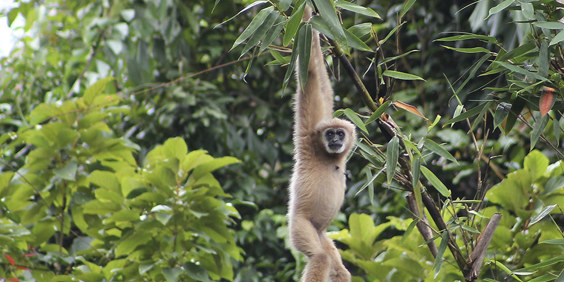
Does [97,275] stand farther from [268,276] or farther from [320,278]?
[268,276]

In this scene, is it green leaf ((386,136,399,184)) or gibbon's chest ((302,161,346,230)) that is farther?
gibbon's chest ((302,161,346,230))

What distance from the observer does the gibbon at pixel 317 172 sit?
3479 mm

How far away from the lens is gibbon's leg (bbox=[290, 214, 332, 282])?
132 inches

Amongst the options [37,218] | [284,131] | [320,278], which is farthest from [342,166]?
[284,131]

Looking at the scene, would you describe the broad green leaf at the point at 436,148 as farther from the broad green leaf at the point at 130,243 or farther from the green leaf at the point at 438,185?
the broad green leaf at the point at 130,243

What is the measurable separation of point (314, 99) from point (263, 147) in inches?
128

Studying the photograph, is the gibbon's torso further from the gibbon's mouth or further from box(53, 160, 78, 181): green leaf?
box(53, 160, 78, 181): green leaf

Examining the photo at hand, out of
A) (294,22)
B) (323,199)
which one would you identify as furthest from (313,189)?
(294,22)

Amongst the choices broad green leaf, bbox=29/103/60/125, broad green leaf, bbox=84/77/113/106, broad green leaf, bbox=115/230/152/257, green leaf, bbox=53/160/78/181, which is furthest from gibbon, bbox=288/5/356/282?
broad green leaf, bbox=29/103/60/125

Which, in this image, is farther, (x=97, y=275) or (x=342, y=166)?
(x=97, y=275)

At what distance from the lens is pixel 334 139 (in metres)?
3.62

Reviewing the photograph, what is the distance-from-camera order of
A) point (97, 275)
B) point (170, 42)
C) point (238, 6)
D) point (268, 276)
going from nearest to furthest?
point (97, 275)
point (268, 276)
point (170, 42)
point (238, 6)

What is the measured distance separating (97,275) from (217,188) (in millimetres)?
1023

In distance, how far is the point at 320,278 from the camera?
3346 mm
